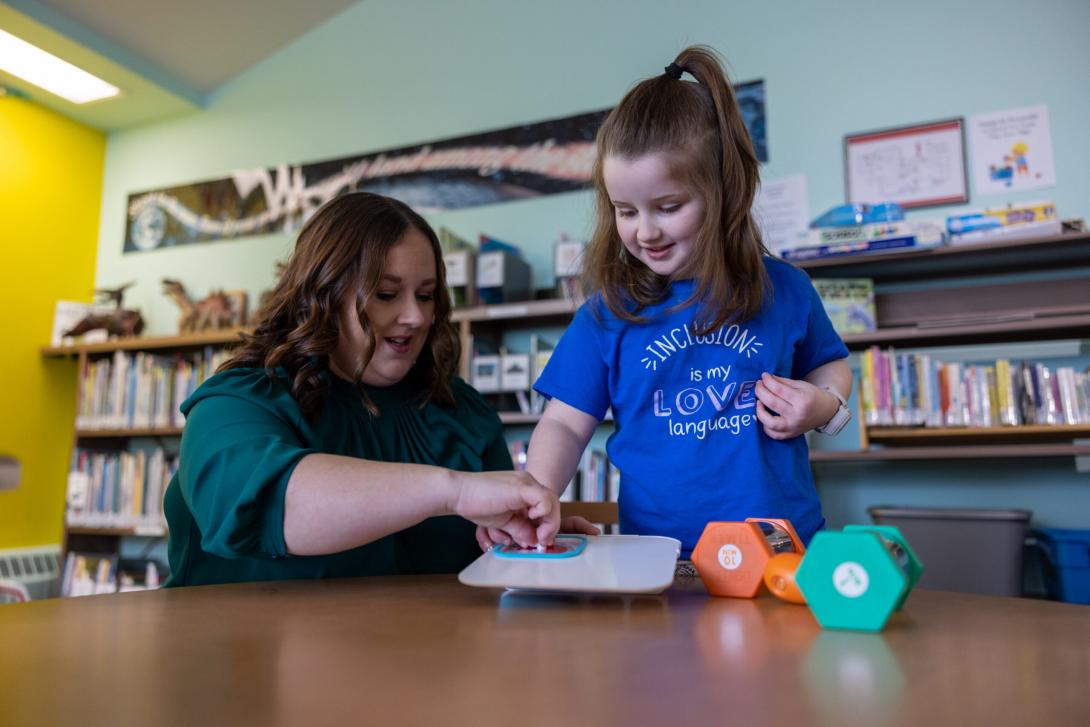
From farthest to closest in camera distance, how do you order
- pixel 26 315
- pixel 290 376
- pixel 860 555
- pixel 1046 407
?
pixel 26 315
pixel 1046 407
pixel 290 376
pixel 860 555

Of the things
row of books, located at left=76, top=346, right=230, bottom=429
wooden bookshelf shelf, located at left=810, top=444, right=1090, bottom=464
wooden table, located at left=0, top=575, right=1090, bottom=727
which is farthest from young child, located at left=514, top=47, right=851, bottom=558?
row of books, located at left=76, top=346, right=230, bottom=429

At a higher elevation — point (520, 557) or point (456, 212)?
point (456, 212)

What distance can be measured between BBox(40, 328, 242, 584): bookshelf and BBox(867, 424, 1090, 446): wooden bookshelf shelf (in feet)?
9.32

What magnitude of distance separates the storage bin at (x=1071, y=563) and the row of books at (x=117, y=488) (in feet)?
11.9

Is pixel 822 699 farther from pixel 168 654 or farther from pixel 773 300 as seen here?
pixel 773 300

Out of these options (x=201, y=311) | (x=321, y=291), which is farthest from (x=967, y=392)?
(x=201, y=311)

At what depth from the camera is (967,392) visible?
7.84ft

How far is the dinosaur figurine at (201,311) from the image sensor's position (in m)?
3.77

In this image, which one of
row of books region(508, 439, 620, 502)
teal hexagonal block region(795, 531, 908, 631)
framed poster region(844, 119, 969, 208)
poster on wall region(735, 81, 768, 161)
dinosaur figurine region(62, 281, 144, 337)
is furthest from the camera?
dinosaur figurine region(62, 281, 144, 337)

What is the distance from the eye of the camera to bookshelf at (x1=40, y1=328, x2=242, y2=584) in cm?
361

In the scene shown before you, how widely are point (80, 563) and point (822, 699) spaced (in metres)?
4.19

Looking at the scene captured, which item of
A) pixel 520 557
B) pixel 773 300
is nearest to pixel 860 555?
pixel 520 557

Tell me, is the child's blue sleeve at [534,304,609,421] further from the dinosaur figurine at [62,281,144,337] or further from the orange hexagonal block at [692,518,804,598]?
the dinosaur figurine at [62,281,144,337]

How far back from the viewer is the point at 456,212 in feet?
11.5
